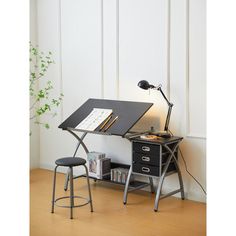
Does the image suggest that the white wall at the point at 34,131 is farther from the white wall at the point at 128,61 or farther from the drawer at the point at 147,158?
the drawer at the point at 147,158

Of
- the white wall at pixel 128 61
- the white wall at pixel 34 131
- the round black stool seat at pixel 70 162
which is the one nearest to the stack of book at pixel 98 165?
the white wall at pixel 128 61

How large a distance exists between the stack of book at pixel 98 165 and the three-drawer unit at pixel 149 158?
61 centimetres

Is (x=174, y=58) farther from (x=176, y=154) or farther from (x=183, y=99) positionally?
(x=176, y=154)

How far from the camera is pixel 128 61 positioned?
5.25 meters

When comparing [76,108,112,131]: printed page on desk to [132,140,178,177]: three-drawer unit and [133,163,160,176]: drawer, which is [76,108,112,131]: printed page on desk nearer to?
[132,140,178,177]: three-drawer unit

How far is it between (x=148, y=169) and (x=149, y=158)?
0.39 feet

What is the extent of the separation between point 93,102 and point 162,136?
3.60 feet

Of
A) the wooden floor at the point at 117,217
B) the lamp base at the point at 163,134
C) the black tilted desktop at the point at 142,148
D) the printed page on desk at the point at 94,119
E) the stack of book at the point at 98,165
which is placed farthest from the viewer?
the stack of book at the point at 98,165

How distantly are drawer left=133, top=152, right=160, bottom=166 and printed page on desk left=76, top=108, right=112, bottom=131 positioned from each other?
532 mm

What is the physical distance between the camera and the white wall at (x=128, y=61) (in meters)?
4.73

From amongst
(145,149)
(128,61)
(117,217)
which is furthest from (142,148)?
(128,61)

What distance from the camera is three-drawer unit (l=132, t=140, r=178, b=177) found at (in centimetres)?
450

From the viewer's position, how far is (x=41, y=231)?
3855mm
